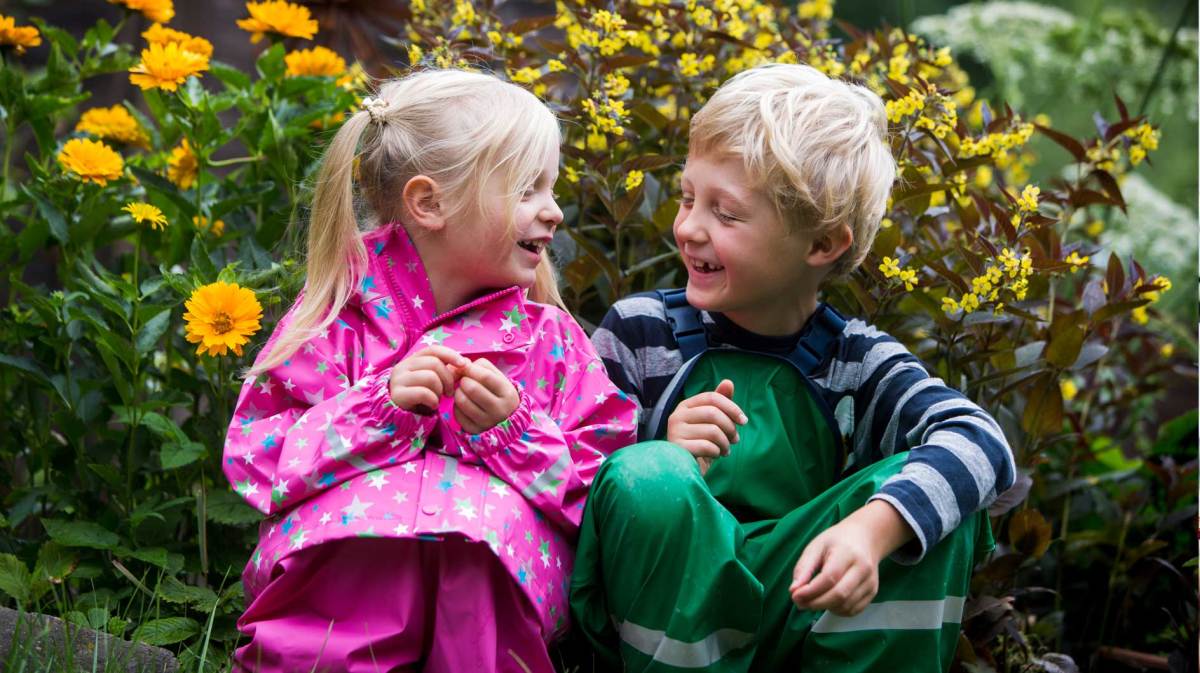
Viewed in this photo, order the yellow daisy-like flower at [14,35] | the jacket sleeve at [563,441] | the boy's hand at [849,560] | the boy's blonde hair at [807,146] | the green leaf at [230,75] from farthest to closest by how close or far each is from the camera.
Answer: the green leaf at [230,75]
the yellow daisy-like flower at [14,35]
the boy's blonde hair at [807,146]
the jacket sleeve at [563,441]
the boy's hand at [849,560]

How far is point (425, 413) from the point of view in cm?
164

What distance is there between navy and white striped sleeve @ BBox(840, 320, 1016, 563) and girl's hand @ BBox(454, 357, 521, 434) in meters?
0.49

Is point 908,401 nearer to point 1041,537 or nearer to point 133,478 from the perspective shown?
point 1041,537

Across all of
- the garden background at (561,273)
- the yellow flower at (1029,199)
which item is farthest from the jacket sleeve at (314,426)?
the yellow flower at (1029,199)

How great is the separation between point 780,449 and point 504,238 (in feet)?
1.68

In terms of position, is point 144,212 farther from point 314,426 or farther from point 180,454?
point 314,426

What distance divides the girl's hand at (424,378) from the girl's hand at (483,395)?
2 centimetres

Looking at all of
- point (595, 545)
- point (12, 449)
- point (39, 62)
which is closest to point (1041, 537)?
point (595, 545)

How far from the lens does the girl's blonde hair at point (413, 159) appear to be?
179 cm

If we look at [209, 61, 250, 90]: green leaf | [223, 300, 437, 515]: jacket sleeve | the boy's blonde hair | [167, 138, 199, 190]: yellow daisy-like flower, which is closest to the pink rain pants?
[223, 300, 437, 515]: jacket sleeve

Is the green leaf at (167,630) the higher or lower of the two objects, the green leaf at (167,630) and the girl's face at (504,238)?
the lower

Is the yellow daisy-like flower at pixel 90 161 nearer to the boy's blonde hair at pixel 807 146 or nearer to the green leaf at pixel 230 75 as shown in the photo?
the green leaf at pixel 230 75

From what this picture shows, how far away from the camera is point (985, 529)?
5.61ft

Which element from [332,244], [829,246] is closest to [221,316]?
[332,244]
